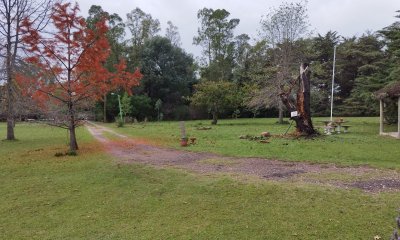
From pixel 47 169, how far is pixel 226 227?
676 cm

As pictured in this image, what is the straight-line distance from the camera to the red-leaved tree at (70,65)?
1279 cm

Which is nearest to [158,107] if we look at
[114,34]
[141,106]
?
[141,106]

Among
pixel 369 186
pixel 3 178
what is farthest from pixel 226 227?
pixel 3 178

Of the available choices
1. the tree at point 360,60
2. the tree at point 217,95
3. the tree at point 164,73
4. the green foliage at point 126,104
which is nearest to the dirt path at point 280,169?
the tree at point 217,95

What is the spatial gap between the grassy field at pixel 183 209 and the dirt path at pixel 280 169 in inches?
25.1

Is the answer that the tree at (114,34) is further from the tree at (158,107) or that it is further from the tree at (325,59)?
the tree at (325,59)

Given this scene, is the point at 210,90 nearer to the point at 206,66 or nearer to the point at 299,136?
the point at 299,136

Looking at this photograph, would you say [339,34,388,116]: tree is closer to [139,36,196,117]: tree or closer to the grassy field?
[139,36,196,117]: tree

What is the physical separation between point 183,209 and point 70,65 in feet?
31.3

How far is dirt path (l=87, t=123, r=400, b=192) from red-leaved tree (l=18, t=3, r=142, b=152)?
3.03 meters

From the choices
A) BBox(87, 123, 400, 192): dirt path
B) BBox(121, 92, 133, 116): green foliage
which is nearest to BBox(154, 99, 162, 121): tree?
BBox(121, 92, 133, 116): green foliage

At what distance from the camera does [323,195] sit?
5.98 meters

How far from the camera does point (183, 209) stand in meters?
5.72

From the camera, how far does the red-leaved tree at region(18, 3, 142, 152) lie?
12.8m
